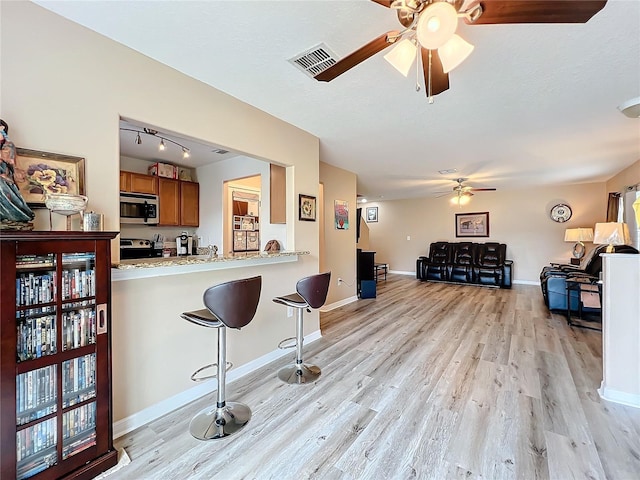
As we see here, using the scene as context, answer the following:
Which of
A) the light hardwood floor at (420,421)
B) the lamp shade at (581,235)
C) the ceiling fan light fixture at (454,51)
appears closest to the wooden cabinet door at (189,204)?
the light hardwood floor at (420,421)

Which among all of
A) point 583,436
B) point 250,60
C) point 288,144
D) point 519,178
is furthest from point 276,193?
point 519,178

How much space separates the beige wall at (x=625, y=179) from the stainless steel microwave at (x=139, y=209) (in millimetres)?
7452

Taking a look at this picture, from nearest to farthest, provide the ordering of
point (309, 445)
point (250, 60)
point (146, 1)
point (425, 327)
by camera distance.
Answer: point (146, 1) → point (309, 445) → point (250, 60) → point (425, 327)

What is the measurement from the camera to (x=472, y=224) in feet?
25.8

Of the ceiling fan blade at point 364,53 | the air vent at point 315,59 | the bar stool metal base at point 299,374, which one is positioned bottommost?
the bar stool metal base at point 299,374

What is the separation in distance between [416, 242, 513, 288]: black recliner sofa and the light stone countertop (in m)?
5.87

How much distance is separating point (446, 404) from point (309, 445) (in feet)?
3.61

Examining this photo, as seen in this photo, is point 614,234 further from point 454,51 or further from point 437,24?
point 437,24

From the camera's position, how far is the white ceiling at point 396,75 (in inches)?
61.3

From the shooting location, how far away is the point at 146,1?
1.47 metres

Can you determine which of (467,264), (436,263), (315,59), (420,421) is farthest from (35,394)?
(467,264)

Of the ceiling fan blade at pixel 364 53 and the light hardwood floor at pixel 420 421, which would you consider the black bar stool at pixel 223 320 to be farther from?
the ceiling fan blade at pixel 364 53

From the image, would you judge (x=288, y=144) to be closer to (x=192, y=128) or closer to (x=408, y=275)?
(x=192, y=128)

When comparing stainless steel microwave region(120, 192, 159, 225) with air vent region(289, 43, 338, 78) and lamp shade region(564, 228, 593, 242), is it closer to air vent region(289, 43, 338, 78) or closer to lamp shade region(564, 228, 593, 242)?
air vent region(289, 43, 338, 78)
